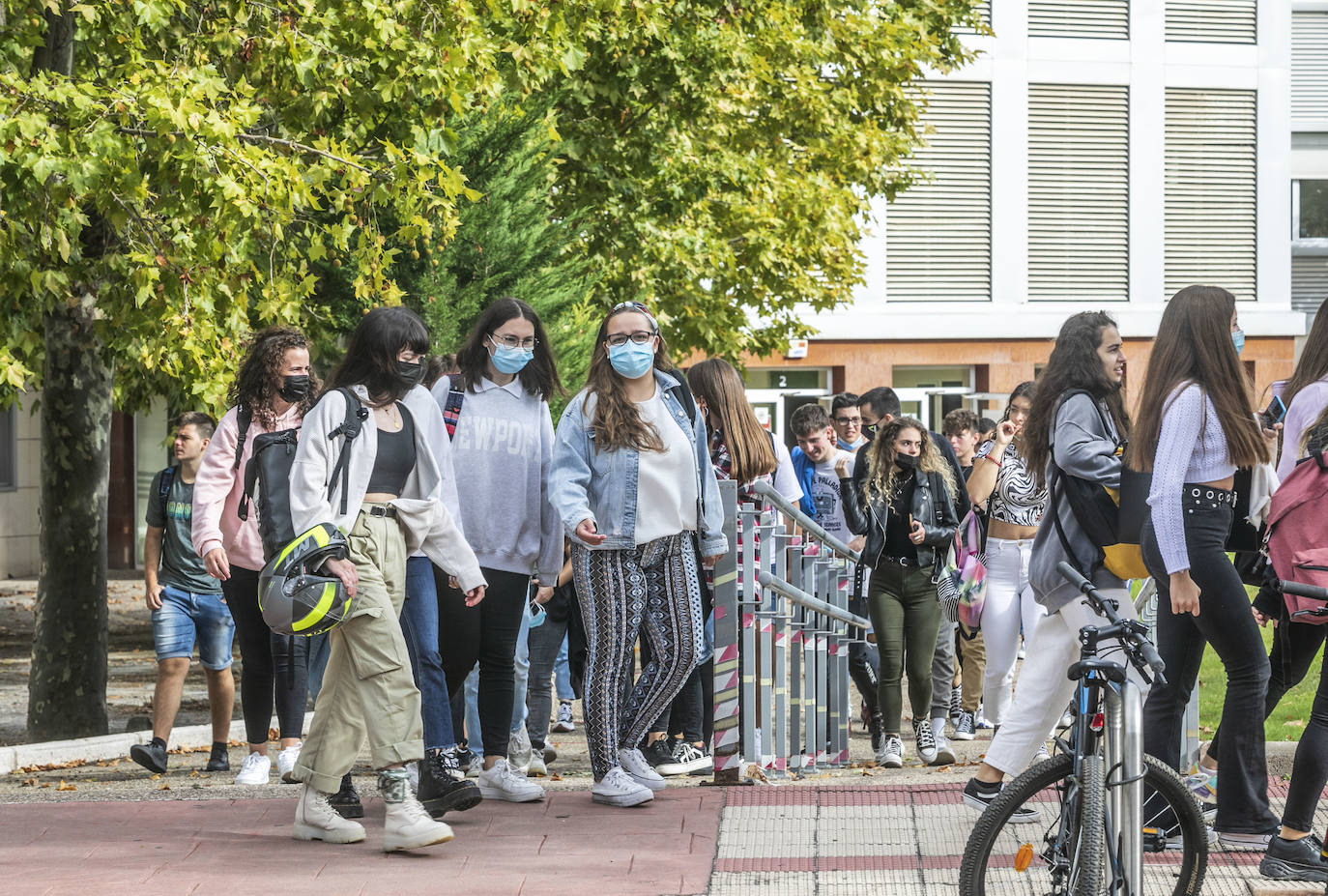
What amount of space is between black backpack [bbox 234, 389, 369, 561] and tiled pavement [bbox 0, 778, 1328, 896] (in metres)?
1.12

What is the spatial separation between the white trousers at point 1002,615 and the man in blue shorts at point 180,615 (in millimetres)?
3748

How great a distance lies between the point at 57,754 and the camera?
861cm

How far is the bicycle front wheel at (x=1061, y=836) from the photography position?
4430 mm

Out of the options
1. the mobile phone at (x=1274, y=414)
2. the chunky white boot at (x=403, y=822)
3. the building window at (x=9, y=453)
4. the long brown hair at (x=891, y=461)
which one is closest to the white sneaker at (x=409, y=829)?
the chunky white boot at (x=403, y=822)

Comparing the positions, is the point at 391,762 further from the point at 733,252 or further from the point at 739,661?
the point at 733,252

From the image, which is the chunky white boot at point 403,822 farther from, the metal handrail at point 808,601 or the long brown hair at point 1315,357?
the long brown hair at point 1315,357

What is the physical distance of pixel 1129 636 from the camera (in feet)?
15.0

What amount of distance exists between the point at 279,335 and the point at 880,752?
3466 millimetres

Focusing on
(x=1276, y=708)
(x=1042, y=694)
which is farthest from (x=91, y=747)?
(x=1276, y=708)

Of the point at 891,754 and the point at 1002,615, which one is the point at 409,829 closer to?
the point at 891,754

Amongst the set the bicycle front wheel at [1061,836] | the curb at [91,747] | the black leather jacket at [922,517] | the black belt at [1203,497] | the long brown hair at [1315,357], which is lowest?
the curb at [91,747]

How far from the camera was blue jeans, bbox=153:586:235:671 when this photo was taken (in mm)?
8047

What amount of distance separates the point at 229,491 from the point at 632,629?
2.04m

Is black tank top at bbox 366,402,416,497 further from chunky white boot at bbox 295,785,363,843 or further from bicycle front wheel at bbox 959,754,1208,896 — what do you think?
bicycle front wheel at bbox 959,754,1208,896
